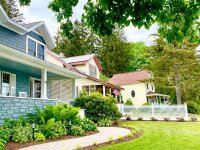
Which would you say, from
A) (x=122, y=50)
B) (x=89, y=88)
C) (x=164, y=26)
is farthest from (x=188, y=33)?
(x=122, y=50)

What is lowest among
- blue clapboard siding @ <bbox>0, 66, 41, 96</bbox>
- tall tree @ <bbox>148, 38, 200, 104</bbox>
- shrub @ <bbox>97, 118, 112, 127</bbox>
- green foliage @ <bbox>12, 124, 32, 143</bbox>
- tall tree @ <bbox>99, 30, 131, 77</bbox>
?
shrub @ <bbox>97, 118, 112, 127</bbox>

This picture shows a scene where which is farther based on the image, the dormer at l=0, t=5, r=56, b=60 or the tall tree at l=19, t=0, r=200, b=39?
the dormer at l=0, t=5, r=56, b=60

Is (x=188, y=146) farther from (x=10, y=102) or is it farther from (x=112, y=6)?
(x=10, y=102)

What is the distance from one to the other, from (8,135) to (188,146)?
639cm

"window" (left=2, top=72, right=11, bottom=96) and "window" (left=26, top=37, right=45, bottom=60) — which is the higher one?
"window" (left=26, top=37, right=45, bottom=60)

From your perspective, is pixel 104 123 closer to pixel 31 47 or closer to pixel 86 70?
pixel 31 47

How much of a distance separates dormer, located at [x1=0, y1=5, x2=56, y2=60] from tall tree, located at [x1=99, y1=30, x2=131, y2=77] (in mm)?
32898

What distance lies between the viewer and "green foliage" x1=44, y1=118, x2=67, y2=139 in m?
10.3

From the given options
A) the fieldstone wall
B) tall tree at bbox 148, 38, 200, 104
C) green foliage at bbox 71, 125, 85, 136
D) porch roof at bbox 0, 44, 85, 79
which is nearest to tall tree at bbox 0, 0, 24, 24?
tall tree at bbox 148, 38, 200, 104

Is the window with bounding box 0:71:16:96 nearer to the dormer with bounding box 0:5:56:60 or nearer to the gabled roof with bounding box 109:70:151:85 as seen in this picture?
the dormer with bounding box 0:5:56:60

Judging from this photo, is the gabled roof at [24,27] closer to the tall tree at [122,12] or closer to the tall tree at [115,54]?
the tall tree at [122,12]

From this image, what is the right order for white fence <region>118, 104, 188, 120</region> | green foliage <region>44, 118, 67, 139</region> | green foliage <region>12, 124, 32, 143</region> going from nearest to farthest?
1. green foliage <region>12, 124, 32, 143</region>
2. green foliage <region>44, 118, 67, 139</region>
3. white fence <region>118, 104, 188, 120</region>

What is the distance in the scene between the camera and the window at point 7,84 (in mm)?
14359

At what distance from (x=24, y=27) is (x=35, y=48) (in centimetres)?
212
